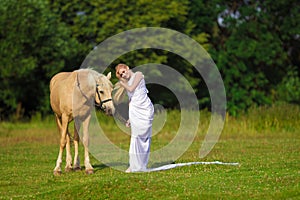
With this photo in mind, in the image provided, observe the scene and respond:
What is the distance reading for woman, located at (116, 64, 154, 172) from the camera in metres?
15.6

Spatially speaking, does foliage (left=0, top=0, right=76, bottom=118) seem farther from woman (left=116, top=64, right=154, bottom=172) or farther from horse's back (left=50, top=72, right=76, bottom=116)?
woman (left=116, top=64, right=154, bottom=172)

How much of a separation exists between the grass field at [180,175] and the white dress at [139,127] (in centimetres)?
62

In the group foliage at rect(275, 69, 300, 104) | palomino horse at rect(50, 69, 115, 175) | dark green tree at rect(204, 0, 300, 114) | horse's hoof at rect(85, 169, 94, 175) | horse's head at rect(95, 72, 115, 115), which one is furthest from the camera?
dark green tree at rect(204, 0, 300, 114)

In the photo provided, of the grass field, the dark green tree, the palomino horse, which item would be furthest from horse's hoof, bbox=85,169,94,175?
the dark green tree

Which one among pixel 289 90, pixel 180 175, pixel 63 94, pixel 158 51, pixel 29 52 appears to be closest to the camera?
pixel 180 175

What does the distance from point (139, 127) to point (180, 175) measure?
1802mm

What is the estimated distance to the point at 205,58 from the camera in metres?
40.8

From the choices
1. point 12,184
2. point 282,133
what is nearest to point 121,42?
point 282,133

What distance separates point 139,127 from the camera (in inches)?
616

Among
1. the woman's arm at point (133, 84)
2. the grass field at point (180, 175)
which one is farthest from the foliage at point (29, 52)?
the woman's arm at point (133, 84)

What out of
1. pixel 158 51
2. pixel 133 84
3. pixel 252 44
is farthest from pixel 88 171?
pixel 252 44

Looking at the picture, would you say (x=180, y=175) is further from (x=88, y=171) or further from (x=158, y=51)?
(x=158, y=51)

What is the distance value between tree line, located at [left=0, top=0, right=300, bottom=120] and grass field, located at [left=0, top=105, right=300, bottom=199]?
8.95 meters

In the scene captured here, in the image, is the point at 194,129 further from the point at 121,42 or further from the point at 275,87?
the point at 275,87
